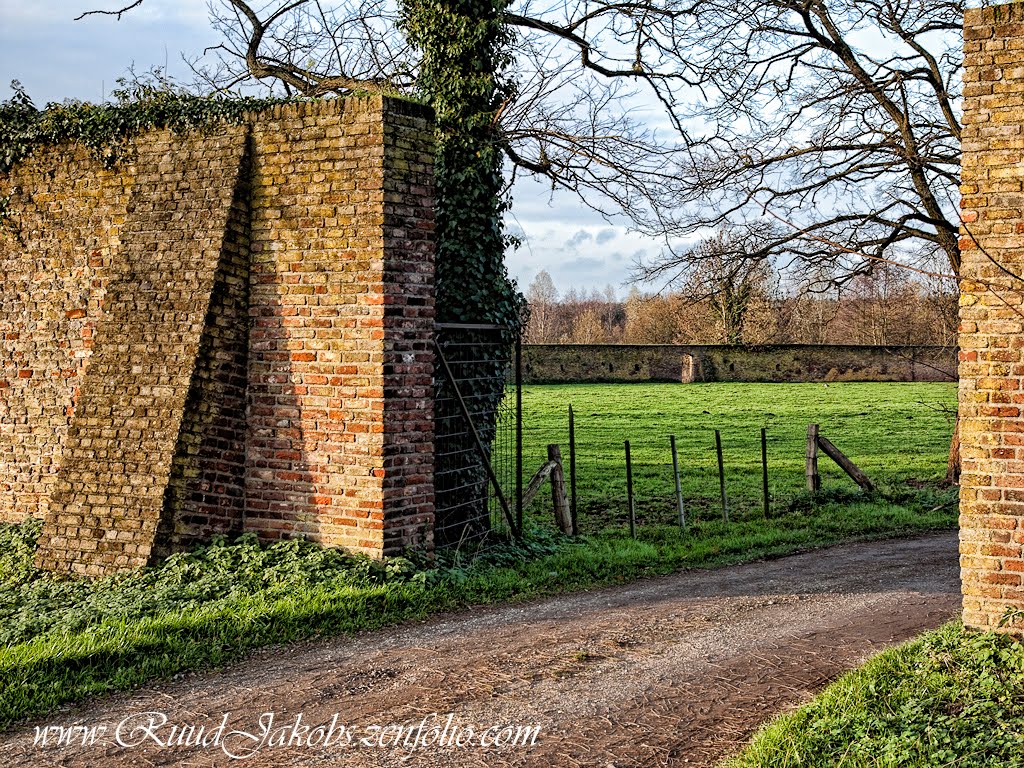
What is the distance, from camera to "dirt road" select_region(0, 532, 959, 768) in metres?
4.75

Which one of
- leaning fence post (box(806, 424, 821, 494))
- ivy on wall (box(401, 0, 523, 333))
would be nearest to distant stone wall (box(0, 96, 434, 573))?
ivy on wall (box(401, 0, 523, 333))

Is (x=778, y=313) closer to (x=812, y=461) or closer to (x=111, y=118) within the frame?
(x=812, y=461)

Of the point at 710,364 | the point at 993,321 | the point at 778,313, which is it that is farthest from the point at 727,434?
the point at 993,321

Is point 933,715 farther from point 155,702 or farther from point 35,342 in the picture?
point 35,342

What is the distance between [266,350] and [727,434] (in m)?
16.4

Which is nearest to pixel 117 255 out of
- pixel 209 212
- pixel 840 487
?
pixel 209 212

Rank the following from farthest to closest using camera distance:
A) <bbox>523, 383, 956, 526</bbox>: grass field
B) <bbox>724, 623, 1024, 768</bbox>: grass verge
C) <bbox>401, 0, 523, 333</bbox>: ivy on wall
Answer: <bbox>523, 383, 956, 526</bbox>: grass field, <bbox>401, 0, 523, 333</bbox>: ivy on wall, <bbox>724, 623, 1024, 768</bbox>: grass verge

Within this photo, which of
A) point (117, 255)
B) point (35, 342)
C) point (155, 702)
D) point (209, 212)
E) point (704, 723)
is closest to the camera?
point (704, 723)

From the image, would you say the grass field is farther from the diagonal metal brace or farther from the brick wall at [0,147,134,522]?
the brick wall at [0,147,134,522]

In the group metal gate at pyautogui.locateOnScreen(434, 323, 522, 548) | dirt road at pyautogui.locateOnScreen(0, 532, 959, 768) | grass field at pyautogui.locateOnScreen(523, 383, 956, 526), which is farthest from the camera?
grass field at pyautogui.locateOnScreen(523, 383, 956, 526)

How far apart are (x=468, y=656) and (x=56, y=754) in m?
2.57

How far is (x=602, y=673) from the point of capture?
5867 mm

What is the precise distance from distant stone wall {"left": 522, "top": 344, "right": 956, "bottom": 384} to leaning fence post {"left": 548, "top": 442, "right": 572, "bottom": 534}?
25411 millimetres

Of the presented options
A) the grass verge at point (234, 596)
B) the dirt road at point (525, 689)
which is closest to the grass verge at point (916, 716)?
the dirt road at point (525, 689)
